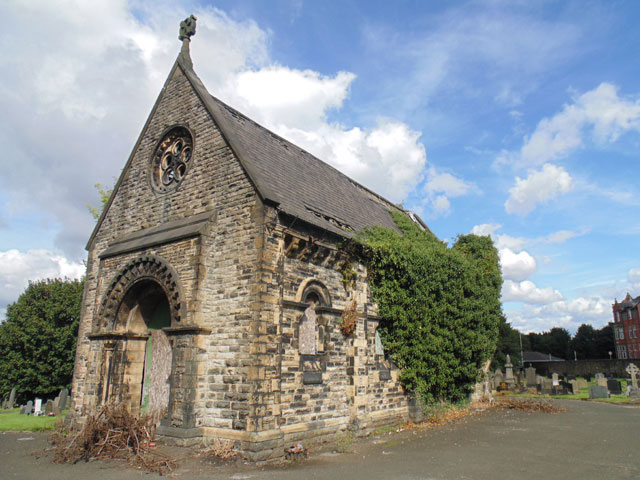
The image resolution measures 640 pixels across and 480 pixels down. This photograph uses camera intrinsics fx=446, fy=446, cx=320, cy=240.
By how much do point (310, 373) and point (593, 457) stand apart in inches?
254

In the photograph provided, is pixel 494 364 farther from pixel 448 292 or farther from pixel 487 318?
pixel 448 292

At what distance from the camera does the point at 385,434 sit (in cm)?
1301

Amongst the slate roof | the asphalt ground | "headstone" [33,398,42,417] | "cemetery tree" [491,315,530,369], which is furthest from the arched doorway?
"cemetery tree" [491,315,530,369]

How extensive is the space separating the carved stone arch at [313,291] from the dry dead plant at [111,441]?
4.62 meters

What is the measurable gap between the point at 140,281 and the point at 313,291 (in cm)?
477

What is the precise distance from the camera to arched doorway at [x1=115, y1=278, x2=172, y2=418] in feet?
39.8

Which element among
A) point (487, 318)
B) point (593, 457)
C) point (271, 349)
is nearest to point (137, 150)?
point (271, 349)

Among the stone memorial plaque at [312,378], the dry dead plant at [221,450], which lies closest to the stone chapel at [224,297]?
the stone memorial plaque at [312,378]

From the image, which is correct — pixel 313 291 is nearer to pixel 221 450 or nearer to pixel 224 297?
pixel 224 297

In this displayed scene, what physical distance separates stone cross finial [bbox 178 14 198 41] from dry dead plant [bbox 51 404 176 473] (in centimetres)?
1158

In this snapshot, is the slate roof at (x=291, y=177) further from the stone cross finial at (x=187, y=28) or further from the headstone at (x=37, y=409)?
the headstone at (x=37, y=409)

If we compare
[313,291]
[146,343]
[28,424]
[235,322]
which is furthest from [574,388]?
[28,424]

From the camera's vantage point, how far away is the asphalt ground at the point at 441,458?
820cm

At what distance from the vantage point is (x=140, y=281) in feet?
40.2
